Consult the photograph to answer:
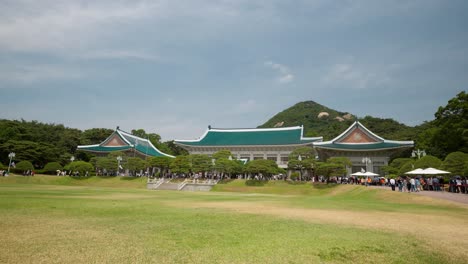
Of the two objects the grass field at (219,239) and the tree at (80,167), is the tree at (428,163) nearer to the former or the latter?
the grass field at (219,239)

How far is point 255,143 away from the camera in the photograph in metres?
54.7

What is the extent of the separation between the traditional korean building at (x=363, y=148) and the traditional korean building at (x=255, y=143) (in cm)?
518

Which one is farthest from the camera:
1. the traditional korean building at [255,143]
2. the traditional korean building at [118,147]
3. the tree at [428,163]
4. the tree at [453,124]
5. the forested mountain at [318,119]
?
the forested mountain at [318,119]

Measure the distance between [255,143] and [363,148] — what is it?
734 inches

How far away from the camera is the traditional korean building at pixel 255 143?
173 feet

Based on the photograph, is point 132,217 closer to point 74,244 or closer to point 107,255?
point 74,244

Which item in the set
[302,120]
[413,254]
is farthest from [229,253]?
[302,120]

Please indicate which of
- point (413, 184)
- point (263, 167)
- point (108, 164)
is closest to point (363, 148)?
point (263, 167)

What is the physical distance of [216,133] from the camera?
205ft

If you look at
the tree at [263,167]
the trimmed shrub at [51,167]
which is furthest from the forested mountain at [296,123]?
the tree at [263,167]

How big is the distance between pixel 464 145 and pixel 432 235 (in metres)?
38.3

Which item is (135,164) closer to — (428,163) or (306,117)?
(428,163)

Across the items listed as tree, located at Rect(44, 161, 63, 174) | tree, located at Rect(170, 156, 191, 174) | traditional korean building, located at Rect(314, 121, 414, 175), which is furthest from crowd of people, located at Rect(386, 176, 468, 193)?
tree, located at Rect(44, 161, 63, 174)

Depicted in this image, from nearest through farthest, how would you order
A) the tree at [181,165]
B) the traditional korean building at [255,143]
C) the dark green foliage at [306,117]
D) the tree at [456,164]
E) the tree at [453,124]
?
1. the tree at [456,164]
2. the tree at [453,124]
3. the tree at [181,165]
4. the traditional korean building at [255,143]
5. the dark green foliage at [306,117]
